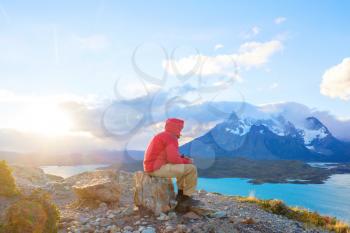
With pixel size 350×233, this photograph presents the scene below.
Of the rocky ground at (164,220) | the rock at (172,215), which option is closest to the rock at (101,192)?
the rocky ground at (164,220)

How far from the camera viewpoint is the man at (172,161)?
564 inches

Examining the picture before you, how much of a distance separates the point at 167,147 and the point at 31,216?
16.6 ft

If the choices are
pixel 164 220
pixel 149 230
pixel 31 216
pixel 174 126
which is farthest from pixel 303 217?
pixel 31 216

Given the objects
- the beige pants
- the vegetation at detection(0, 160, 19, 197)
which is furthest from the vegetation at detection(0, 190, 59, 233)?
the vegetation at detection(0, 160, 19, 197)

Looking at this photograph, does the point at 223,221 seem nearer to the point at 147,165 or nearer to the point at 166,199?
the point at 166,199

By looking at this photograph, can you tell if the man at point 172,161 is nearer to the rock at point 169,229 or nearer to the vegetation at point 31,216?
the rock at point 169,229

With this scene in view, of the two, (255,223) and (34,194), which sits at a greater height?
(34,194)

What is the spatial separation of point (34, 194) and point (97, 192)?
6.50 meters

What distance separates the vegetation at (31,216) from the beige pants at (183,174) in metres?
4.23

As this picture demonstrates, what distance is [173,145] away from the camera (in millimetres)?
14281

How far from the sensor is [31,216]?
36.9 feet

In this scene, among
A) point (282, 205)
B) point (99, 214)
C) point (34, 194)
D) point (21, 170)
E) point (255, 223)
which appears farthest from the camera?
point (21, 170)

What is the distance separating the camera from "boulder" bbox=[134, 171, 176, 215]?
48.8 ft

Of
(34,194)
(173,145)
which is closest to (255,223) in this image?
(173,145)
